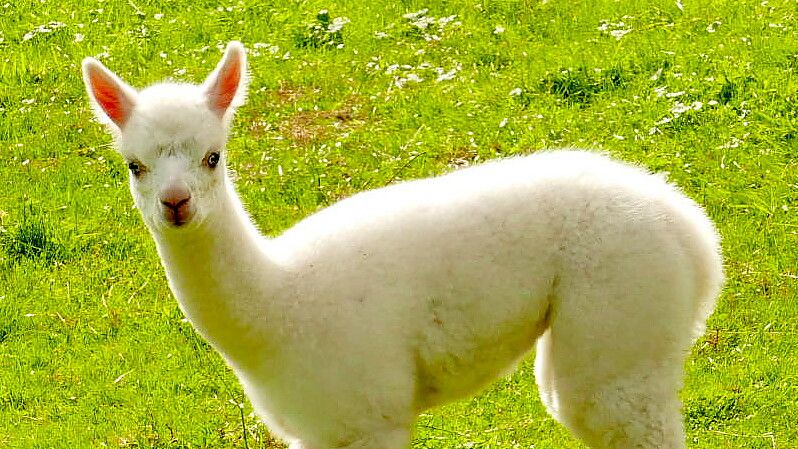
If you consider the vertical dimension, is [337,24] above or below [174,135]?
below

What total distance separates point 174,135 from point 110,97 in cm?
33

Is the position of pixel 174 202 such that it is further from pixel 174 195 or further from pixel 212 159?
pixel 212 159

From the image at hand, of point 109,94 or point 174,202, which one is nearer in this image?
point 174,202

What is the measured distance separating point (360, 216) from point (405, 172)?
352 centimetres

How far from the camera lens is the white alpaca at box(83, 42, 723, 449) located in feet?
14.6

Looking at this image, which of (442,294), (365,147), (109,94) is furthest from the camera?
(365,147)

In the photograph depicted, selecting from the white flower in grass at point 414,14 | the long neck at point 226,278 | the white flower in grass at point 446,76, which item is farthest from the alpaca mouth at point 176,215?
the white flower in grass at point 414,14

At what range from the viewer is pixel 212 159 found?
14.1 ft

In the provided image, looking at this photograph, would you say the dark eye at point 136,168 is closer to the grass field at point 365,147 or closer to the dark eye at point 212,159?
the dark eye at point 212,159

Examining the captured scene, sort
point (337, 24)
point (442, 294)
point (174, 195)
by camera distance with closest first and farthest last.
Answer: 1. point (174, 195)
2. point (442, 294)
3. point (337, 24)

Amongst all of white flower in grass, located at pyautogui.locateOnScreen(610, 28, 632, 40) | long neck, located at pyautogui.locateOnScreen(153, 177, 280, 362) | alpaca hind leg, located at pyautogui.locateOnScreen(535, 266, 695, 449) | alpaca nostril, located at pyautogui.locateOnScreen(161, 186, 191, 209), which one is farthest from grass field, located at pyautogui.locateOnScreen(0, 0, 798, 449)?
alpaca nostril, located at pyautogui.locateOnScreen(161, 186, 191, 209)

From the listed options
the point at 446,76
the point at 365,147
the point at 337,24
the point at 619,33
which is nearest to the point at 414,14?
the point at 337,24

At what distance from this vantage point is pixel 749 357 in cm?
619

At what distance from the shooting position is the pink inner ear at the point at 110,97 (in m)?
4.38
